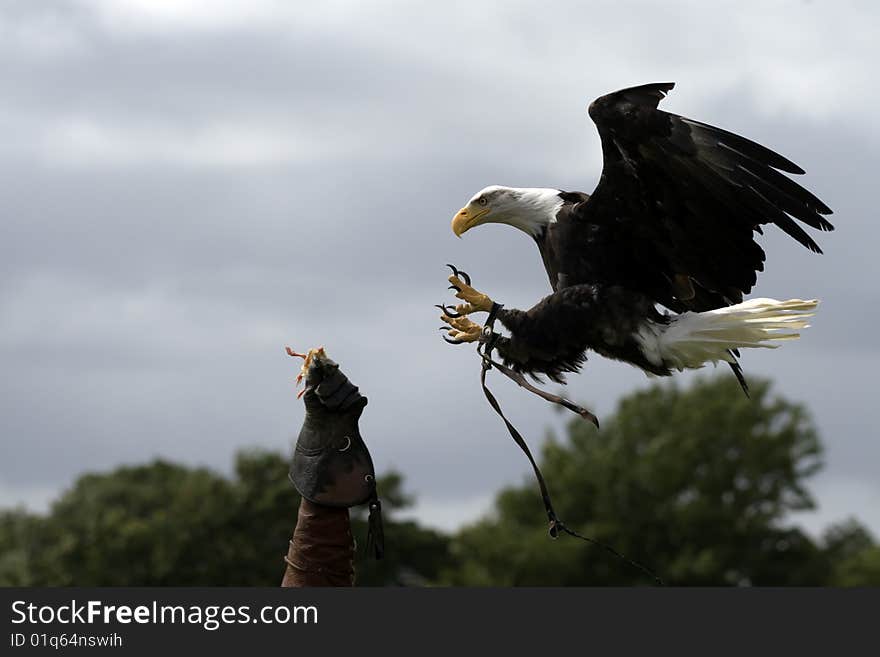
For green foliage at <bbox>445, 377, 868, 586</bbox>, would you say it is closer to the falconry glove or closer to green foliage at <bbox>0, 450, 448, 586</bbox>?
green foliage at <bbox>0, 450, 448, 586</bbox>

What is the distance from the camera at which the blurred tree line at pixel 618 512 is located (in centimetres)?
3728

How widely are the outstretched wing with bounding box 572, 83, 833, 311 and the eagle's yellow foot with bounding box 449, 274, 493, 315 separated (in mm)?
648

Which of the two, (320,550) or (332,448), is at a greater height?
(332,448)

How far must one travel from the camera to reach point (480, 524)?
137ft

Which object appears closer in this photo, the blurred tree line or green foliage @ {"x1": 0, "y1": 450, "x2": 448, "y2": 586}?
green foliage @ {"x1": 0, "y1": 450, "x2": 448, "y2": 586}

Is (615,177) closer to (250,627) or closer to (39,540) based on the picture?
(250,627)

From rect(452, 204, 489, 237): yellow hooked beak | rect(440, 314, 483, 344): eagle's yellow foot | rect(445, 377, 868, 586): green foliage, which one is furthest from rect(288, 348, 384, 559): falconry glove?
rect(445, 377, 868, 586): green foliage

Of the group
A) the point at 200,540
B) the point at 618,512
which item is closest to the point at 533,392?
the point at 200,540

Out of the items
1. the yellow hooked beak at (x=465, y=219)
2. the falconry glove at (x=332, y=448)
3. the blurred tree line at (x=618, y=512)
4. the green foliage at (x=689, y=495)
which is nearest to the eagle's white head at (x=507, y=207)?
the yellow hooked beak at (x=465, y=219)

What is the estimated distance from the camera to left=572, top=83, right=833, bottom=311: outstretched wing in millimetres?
7727

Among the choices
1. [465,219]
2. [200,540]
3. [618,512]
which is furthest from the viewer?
[618,512]

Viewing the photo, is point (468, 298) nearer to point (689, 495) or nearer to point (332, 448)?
point (332, 448)

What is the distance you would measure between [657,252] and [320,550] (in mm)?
2594

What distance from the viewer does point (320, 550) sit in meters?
7.22
